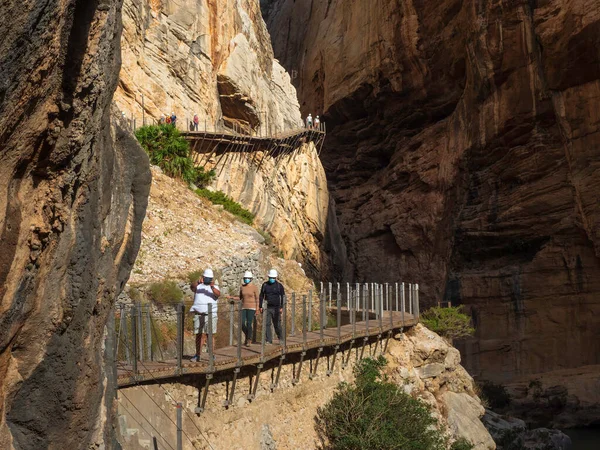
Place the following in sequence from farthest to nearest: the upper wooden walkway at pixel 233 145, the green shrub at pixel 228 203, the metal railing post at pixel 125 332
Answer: the upper wooden walkway at pixel 233 145 → the green shrub at pixel 228 203 → the metal railing post at pixel 125 332

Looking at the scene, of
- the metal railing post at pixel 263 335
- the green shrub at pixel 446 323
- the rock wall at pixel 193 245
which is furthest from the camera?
the green shrub at pixel 446 323

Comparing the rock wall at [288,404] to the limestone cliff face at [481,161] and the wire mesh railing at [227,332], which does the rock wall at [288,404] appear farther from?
the limestone cliff face at [481,161]

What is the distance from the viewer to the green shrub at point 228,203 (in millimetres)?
26094

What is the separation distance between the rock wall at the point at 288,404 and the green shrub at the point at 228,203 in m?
9.69

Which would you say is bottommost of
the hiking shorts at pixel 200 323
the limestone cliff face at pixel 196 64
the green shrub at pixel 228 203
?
the hiking shorts at pixel 200 323

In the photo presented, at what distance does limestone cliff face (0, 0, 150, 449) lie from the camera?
524cm

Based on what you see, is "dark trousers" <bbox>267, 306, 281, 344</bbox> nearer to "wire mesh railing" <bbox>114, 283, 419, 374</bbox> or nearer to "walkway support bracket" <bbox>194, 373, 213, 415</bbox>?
"wire mesh railing" <bbox>114, 283, 419, 374</bbox>

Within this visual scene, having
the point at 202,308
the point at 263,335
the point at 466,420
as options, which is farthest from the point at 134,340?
the point at 466,420

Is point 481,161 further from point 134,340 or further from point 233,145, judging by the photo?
point 134,340

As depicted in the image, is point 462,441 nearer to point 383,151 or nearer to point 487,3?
point 487,3

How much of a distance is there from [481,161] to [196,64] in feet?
56.5

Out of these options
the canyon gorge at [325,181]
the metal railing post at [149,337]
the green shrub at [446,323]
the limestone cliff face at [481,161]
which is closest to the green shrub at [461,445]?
the canyon gorge at [325,181]

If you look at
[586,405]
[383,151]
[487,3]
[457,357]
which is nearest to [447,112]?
[383,151]

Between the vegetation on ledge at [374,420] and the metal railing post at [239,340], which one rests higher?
the metal railing post at [239,340]
